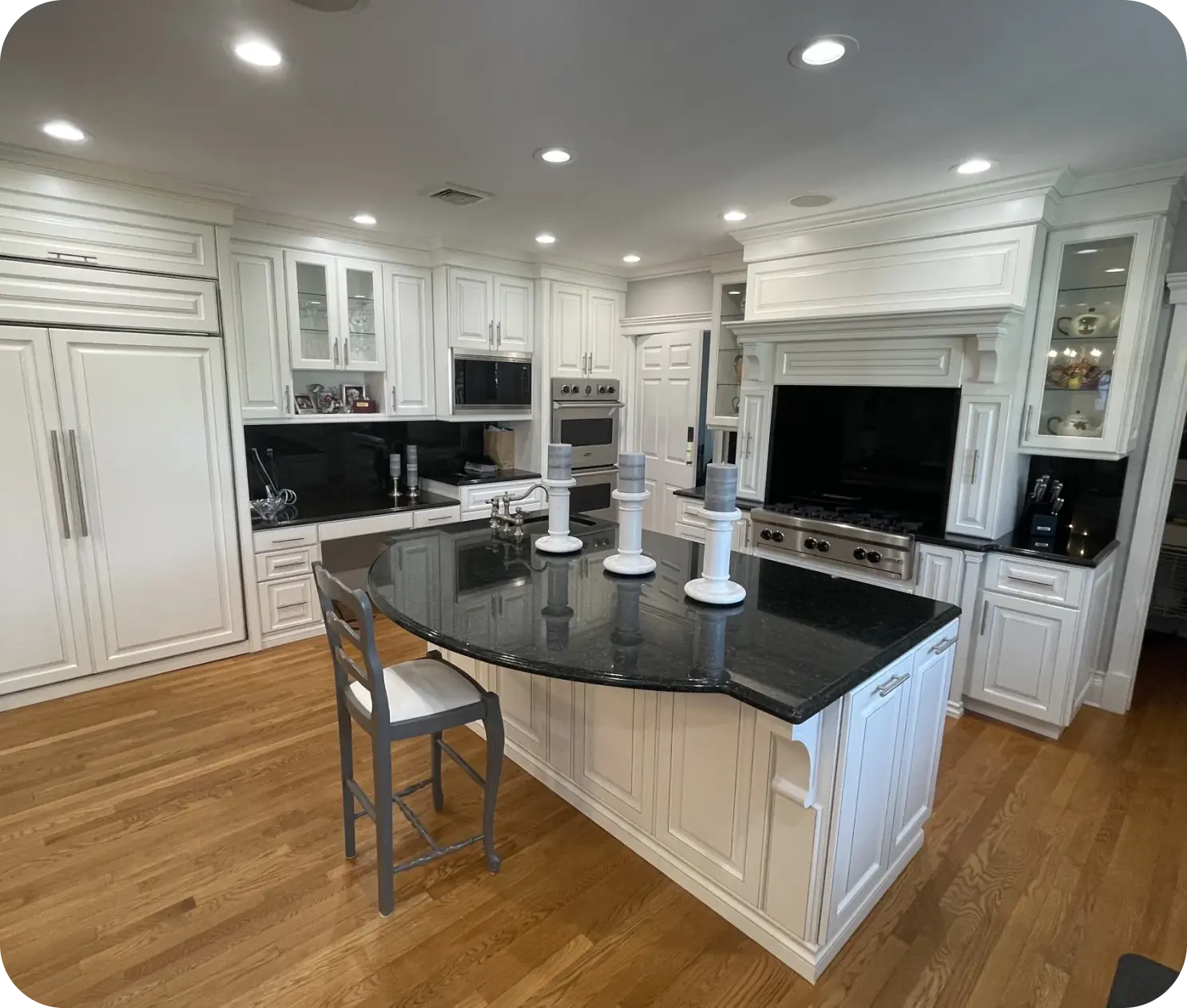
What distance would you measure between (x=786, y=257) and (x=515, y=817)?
3106mm

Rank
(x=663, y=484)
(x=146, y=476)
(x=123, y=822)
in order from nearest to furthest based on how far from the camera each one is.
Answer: (x=123, y=822) → (x=146, y=476) → (x=663, y=484)

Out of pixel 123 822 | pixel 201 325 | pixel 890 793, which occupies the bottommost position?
pixel 123 822

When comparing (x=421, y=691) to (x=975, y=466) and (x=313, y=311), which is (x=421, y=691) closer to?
(x=975, y=466)

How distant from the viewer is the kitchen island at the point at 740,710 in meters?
1.53

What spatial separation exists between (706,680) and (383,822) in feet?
3.50

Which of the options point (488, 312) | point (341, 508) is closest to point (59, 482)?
point (341, 508)

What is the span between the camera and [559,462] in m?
2.37

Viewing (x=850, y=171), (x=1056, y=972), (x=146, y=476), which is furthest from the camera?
(x=146, y=476)

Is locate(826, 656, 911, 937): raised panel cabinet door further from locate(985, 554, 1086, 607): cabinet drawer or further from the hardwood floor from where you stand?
locate(985, 554, 1086, 607): cabinet drawer

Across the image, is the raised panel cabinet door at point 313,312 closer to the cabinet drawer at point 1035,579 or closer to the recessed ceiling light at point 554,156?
the recessed ceiling light at point 554,156

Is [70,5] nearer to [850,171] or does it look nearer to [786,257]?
[850,171]

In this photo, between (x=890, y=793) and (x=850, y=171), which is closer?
(x=890, y=793)

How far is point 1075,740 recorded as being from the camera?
288 centimetres

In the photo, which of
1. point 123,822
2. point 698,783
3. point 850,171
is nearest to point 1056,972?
point 698,783
